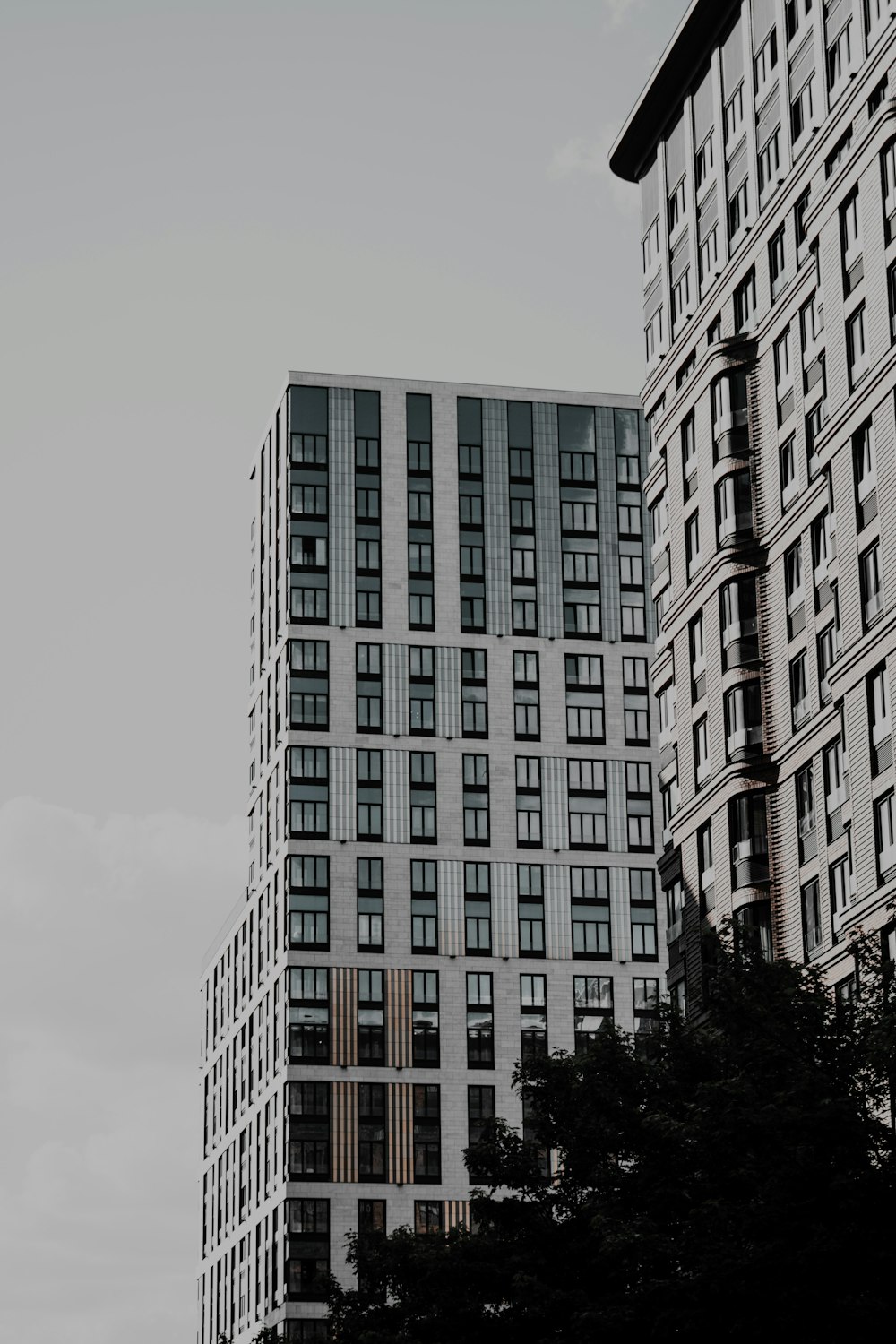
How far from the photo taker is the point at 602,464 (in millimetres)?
141750

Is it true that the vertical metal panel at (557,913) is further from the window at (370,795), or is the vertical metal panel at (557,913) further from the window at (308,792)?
the window at (308,792)

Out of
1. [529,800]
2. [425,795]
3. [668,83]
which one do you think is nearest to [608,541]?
[529,800]

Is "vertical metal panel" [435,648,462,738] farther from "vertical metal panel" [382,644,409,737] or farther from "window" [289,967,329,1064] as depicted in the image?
"window" [289,967,329,1064]

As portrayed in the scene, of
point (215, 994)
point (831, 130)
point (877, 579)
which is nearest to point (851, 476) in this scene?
point (877, 579)

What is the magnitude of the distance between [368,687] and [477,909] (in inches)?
588

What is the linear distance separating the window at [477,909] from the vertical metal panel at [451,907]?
0.32 metres

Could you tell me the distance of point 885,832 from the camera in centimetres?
6612

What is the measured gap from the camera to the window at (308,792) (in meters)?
134

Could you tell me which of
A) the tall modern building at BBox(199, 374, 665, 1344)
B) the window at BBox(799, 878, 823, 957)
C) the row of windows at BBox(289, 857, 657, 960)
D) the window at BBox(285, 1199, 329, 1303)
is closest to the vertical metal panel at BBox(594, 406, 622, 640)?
the tall modern building at BBox(199, 374, 665, 1344)

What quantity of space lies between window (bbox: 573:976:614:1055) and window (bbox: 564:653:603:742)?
14.9 m

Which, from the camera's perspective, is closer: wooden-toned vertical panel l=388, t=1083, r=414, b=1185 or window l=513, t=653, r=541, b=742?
wooden-toned vertical panel l=388, t=1083, r=414, b=1185

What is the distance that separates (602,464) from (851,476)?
71338 millimetres

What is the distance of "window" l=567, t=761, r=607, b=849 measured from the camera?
13588 cm

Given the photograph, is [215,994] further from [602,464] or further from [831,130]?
[831,130]
